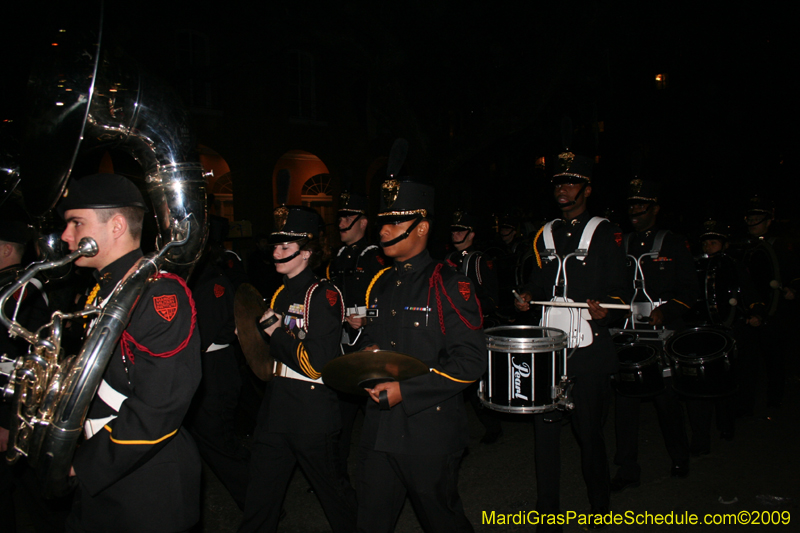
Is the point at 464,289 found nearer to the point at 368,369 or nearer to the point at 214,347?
the point at 368,369

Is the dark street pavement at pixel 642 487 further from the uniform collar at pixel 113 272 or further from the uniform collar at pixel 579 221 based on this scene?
the uniform collar at pixel 113 272

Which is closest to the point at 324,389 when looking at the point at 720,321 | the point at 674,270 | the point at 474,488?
→ the point at 474,488

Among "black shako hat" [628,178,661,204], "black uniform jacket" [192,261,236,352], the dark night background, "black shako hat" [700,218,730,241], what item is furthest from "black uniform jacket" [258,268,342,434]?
"black shako hat" [700,218,730,241]

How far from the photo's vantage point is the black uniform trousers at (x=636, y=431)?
4605 millimetres

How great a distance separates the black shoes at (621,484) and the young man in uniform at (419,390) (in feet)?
7.51

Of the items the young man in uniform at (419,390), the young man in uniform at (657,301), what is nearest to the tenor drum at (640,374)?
the young man in uniform at (657,301)

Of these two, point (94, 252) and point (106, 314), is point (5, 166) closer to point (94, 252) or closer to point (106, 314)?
point (94, 252)

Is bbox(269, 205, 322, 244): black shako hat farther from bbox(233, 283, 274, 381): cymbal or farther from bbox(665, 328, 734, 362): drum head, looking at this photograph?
bbox(665, 328, 734, 362): drum head

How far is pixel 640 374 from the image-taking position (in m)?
4.39

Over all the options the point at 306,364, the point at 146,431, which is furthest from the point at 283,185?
the point at 146,431

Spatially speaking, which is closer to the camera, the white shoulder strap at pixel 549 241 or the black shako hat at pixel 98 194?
the black shako hat at pixel 98 194

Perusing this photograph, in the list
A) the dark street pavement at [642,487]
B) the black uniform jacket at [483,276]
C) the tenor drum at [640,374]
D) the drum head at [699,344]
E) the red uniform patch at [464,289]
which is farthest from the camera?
the black uniform jacket at [483,276]

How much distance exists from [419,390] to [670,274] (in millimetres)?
3610

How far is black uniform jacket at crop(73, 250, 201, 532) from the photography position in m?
2.12
